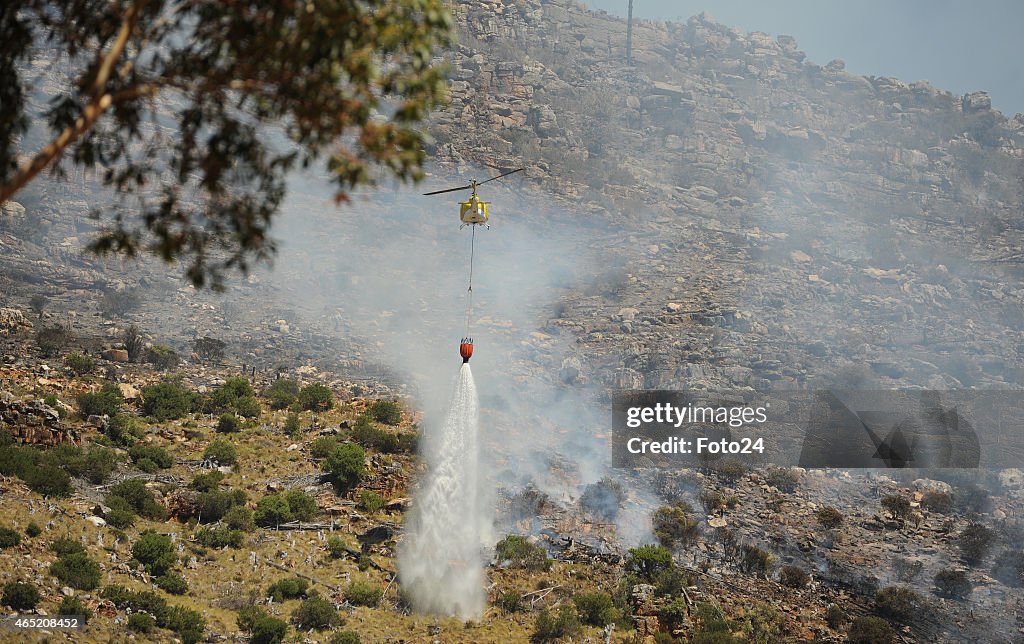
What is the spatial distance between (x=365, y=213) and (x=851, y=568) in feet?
146

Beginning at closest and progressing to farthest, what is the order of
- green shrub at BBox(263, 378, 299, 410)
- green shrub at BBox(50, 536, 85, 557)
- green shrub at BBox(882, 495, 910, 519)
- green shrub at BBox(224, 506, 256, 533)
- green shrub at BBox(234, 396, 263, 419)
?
green shrub at BBox(50, 536, 85, 557), green shrub at BBox(224, 506, 256, 533), green shrub at BBox(234, 396, 263, 419), green shrub at BBox(882, 495, 910, 519), green shrub at BBox(263, 378, 299, 410)

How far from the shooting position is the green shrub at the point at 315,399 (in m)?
37.3

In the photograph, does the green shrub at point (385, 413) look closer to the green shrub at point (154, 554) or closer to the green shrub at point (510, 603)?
the green shrub at point (510, 603)

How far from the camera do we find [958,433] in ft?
160

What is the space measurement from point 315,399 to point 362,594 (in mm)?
14181

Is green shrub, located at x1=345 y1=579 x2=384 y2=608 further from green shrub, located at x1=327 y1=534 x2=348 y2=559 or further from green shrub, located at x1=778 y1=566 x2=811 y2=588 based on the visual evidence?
green shrub, located at x1=778 y1=566 x2=811 y2=588

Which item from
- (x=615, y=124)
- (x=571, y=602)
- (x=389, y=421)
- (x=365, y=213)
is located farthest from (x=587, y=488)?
(x=615, y=124)

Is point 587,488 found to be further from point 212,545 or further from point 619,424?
Result: point 212,545

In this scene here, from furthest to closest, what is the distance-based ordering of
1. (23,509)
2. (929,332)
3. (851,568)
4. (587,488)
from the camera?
(929,332), (587,488), (851,568), (23,509)

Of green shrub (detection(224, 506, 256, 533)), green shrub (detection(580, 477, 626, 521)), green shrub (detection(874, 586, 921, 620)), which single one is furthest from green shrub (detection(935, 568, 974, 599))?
green shrub (detection(224, 506, 256, 533))

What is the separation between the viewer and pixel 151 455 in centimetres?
2961

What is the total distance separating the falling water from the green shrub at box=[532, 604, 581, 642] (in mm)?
2121

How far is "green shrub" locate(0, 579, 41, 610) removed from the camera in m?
18.4

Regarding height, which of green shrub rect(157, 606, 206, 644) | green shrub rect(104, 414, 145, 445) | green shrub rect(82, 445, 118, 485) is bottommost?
green shrub rect(157, 606, 206, 644)
